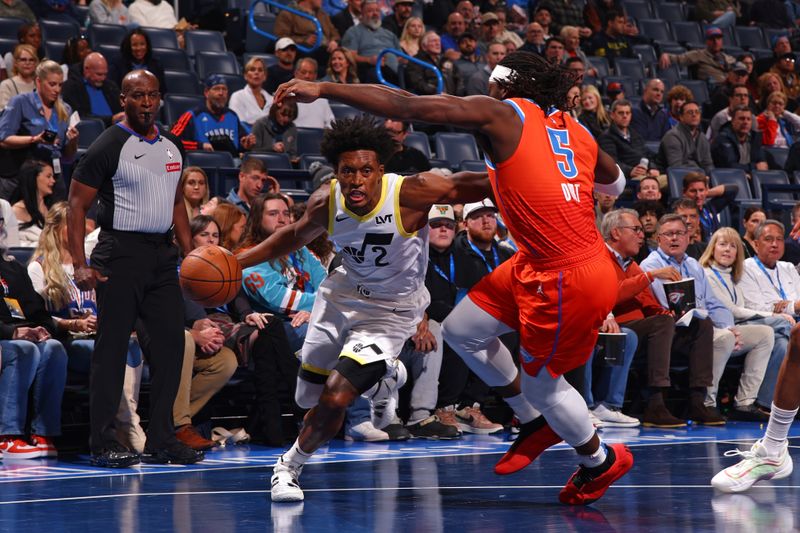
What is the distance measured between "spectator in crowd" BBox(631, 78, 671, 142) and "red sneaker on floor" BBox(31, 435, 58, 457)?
8179 mm

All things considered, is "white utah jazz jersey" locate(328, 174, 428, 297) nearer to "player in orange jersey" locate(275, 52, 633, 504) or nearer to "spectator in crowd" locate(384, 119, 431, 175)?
"player in orange jersey" locate(275, 52, 633, 504)

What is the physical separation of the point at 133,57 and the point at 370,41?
291 centimetres

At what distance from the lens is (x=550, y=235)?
470 cm

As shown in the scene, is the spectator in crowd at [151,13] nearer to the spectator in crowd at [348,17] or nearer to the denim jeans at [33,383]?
the spectator in crowd at [348,17]

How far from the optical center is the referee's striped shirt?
617cm

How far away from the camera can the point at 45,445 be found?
263 inches

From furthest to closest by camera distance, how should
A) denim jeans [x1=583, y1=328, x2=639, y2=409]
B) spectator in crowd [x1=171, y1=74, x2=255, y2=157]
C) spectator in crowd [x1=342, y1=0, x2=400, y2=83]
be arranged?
spectator in crowd [x1=342, y1=0, x2=400, y2=83], spectator in crowd [x1=171, y1=74, x2=255, y2=157], denim jeans [x1=583, y1=328, x2=639, y2=409]

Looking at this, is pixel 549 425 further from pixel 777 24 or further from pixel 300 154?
pixel 777 24

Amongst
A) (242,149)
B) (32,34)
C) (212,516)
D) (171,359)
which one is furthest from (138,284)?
(32,34)

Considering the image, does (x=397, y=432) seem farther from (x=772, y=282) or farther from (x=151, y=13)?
(x=151, y=13)

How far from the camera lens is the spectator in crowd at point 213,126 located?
32.2ft

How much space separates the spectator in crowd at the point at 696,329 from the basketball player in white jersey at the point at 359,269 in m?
3.65

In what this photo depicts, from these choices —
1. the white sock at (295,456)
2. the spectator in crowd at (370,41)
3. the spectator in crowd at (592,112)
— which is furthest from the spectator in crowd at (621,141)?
the white sock at (295,456)

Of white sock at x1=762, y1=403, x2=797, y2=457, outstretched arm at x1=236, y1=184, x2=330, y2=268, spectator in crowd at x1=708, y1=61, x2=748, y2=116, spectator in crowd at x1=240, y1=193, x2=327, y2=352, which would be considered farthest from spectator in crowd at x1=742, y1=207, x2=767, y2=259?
outstretched arm at x1=236, y1=184, x2=330, y2=268
